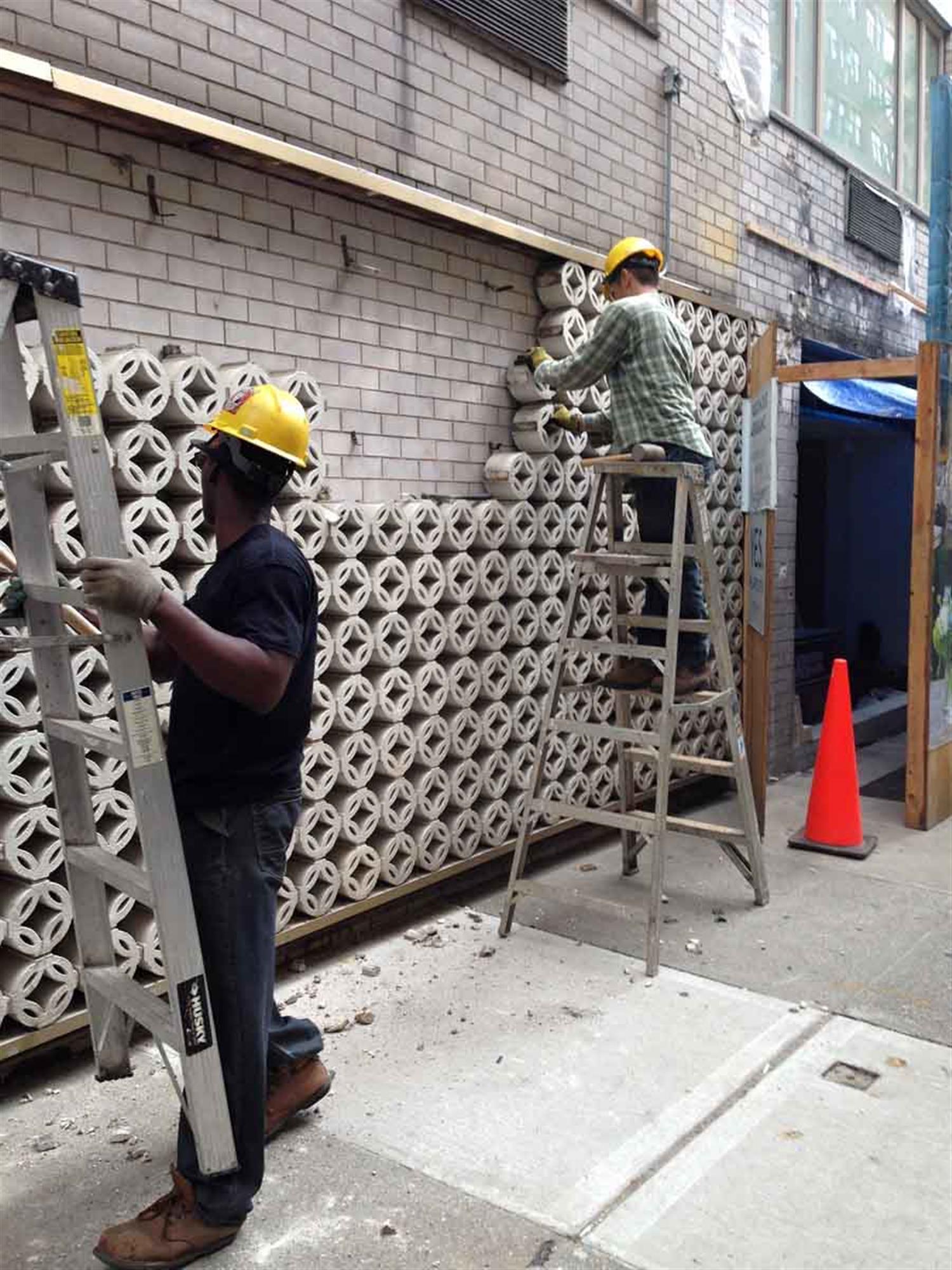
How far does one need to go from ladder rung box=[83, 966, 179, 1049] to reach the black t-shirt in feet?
1.55

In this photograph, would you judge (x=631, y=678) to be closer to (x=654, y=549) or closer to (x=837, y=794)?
(x=654, y=549)

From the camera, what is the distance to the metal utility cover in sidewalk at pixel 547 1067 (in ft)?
10.2

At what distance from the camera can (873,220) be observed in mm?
9523

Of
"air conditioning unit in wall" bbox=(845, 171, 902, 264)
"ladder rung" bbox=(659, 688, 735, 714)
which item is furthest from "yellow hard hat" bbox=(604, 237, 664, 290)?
"air conditioning unit in wall" bbox=(845, 171, 902, 264)

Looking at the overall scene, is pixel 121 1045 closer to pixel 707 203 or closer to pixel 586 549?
pixel 586 549

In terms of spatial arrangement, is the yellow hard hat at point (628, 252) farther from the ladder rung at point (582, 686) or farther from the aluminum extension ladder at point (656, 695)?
the ladder rung at point (582, 686)

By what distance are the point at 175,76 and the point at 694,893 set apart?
13.5 feet

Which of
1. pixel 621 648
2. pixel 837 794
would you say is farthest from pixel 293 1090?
pixel 837 794

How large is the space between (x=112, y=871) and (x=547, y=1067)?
68.1 inches

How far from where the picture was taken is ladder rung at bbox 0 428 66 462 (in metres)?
2.47

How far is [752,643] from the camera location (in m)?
6.48

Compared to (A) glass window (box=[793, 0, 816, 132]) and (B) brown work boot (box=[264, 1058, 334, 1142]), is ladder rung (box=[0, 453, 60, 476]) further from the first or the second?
(A) glass window (box=[793, 0, 816, 132])

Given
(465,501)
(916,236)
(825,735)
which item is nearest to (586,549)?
(465,501)

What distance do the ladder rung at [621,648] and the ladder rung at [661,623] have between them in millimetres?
97
